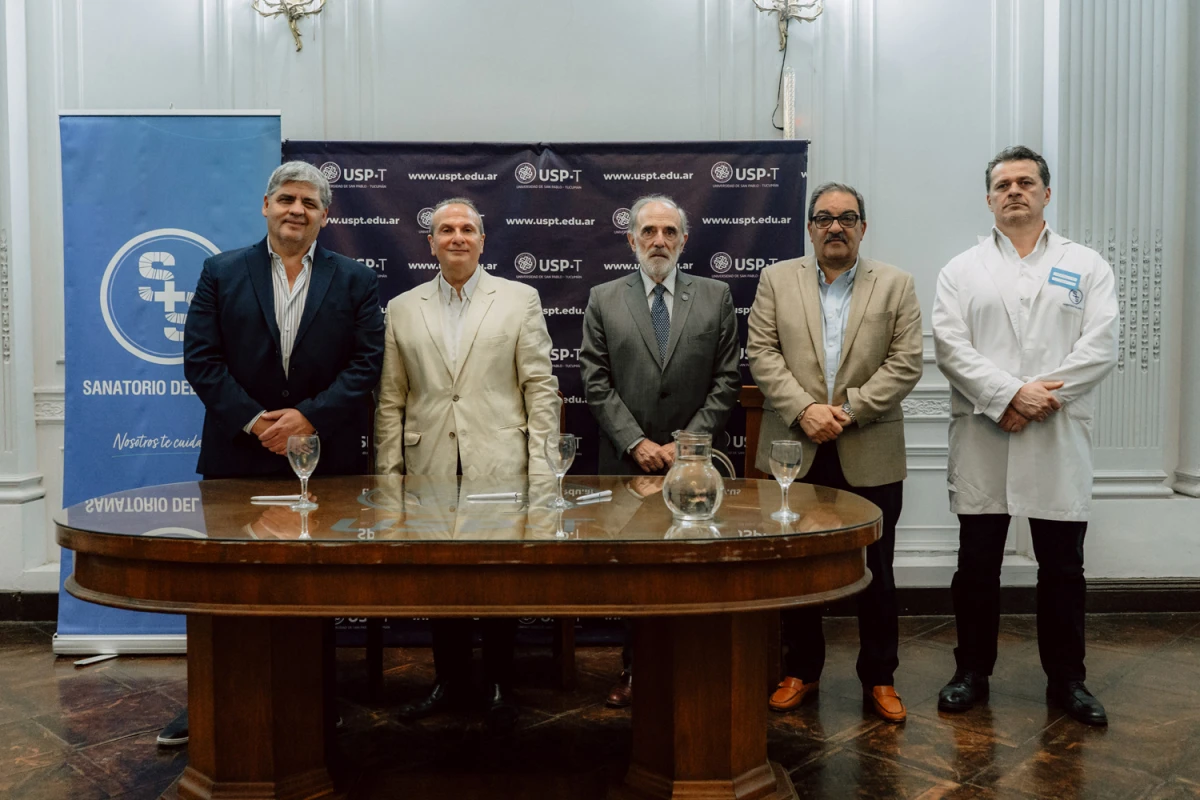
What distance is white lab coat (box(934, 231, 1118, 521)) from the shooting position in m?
2.89

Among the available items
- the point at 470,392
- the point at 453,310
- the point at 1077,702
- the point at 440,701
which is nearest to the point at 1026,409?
the point at 1077,702

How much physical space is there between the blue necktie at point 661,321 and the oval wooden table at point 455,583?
0.78 m

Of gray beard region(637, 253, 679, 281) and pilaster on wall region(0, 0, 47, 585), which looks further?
pilaster on wall region(0, 0, 47, 585)

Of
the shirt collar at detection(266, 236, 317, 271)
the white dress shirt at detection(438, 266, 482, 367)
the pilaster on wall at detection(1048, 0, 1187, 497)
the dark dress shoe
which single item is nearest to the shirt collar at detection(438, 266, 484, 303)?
the white dress shirt at detection(438, 266, 482, 367)

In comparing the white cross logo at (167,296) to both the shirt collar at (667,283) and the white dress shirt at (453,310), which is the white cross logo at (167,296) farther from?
the shirt collar at (667,283)

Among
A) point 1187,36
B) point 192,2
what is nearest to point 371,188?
point 192,2

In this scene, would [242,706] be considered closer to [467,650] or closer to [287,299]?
[467,650]

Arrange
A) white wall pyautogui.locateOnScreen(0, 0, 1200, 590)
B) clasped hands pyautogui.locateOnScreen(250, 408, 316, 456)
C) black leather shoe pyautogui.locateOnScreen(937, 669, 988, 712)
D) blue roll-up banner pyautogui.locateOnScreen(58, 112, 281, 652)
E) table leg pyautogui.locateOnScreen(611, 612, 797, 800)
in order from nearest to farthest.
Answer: table leg pyautogui.locateOnScreen(611, 612, 797, 800) → clasped hands pyautogui.locateOnScreen(250, 408, 316, 456) → black leather shoe pyautogui.locateOnScreen(937, 669, 988, 712) → blue roll-up banner pyautogui.locateOnScreen(58, 112, 281, 652) → white wall pyautogui.locateOnScreen(0, 0, 1200, 590)

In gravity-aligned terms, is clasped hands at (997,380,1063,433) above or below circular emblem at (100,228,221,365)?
below

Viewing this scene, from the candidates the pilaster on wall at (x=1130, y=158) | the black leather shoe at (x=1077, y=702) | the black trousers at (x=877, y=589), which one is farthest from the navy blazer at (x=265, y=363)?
the pilaster on wall at (x=1130, y=158)

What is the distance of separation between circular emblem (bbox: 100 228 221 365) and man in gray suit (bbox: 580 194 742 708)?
5.25 feet

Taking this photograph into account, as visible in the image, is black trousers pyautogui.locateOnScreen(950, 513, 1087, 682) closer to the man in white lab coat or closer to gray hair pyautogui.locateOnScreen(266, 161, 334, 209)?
the man in white lab coat

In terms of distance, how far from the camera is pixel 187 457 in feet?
11.8

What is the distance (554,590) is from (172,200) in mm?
2666
